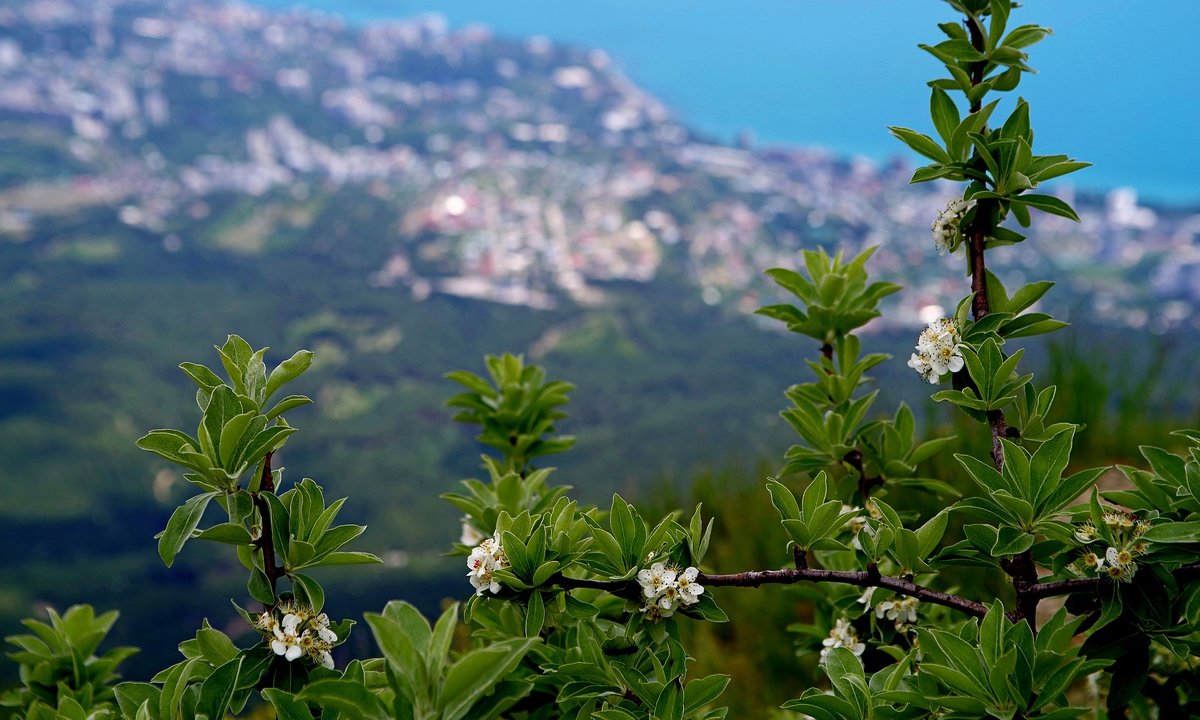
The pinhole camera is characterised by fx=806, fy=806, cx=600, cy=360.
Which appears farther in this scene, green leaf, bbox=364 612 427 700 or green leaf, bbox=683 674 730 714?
green leaf, bbox=683 674 730 714

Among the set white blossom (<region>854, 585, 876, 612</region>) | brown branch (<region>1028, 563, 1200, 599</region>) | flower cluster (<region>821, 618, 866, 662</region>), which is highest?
brown branch (<region>1028, 563, 1200, 599</region>)

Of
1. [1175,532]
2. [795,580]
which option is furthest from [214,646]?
[1175,532]

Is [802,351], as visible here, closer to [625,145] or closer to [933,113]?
[625,145]

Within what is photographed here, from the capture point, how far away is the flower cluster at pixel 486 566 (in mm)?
611

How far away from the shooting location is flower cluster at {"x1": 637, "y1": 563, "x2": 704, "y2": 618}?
23.7 inches

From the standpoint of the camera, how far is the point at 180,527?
0.55m

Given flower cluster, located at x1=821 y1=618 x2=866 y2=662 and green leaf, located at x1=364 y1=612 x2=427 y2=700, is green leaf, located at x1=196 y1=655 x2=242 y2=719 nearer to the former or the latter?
green leaf, located at x1=364 y1=612 x2=427 y2=700

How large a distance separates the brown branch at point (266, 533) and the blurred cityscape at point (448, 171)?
1493 cm

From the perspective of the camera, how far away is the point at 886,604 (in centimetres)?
82

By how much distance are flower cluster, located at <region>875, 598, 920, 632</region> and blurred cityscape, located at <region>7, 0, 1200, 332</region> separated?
14529 mm

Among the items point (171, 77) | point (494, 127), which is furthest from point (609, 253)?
point (171, 77)

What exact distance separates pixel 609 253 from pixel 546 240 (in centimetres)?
164

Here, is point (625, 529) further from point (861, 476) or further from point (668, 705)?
point (861, 476)

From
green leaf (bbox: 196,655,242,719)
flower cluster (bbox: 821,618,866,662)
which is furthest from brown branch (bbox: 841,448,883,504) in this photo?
green leaf (bbox: 196,655,242,719)
